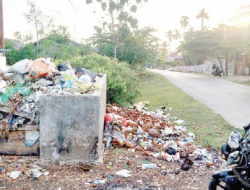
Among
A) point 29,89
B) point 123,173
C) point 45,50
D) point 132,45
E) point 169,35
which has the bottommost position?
point 123,173

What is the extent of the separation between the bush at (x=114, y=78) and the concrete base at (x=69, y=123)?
4313mm

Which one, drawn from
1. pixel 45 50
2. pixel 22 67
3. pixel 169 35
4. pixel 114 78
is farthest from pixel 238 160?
pixel 169 35

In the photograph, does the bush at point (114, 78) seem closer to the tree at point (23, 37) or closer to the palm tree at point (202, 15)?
the tree at point (23, 37)

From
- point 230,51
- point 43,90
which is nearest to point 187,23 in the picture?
point 230,51

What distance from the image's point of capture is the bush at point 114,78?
28.5 ft

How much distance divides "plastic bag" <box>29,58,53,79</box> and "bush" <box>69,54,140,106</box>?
3097 millimetres

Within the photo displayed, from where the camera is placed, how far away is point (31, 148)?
4.46m

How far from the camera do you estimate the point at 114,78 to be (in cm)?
882

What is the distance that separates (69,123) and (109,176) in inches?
38.9

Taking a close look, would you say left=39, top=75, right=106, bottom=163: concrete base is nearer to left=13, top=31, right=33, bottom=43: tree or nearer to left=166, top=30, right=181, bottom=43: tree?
left=13, top=31, right=33, bottom=43: tree

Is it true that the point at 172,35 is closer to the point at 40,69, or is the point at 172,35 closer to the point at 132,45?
the point at 132,45

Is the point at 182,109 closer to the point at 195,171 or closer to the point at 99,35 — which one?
the point at 195,171

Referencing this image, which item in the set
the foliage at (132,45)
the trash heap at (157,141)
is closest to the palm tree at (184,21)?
the foliage at (132,45)

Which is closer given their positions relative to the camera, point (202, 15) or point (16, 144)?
point (16, 144)
